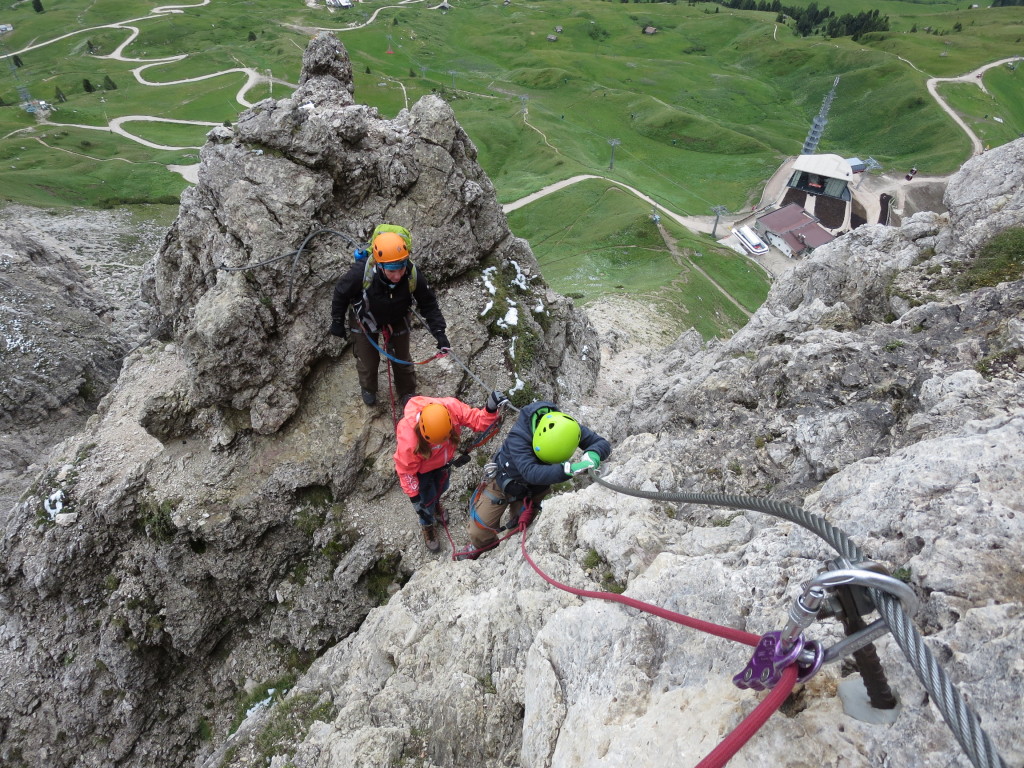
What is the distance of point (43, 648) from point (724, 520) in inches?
766

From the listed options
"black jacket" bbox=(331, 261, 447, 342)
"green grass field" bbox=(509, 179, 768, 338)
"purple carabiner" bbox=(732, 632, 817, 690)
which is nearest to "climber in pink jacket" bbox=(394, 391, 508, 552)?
"black jacket" bbox=(331, 261, 447, 342)

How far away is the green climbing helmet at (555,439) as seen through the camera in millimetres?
9297

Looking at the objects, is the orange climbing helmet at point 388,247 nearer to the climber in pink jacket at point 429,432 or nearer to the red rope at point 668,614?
the climber in pink jacket at point 429,432

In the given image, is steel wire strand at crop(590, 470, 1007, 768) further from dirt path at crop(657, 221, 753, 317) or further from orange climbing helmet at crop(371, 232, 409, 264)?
dirt path at crop(657, 221, 753, 317)

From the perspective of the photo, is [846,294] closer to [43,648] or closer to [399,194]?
[399,194]

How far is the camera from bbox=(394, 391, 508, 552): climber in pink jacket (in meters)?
10.4

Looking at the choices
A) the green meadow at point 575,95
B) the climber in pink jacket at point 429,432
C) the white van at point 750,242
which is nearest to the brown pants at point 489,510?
the climber in pink jacket at point 429,432

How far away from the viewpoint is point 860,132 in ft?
396

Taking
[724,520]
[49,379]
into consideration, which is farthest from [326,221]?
[49,379]

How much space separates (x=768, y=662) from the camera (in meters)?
4.20

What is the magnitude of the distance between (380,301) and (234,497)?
24.4 feet

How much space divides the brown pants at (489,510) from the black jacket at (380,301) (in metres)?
4.47

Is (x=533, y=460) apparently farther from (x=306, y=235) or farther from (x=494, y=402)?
(x=306, y=235)

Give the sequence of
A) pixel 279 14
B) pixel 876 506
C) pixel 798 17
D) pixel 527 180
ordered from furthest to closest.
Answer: pixel 798 17 → pixel 279 14 → pixel 527 180 → pixel 876 506
